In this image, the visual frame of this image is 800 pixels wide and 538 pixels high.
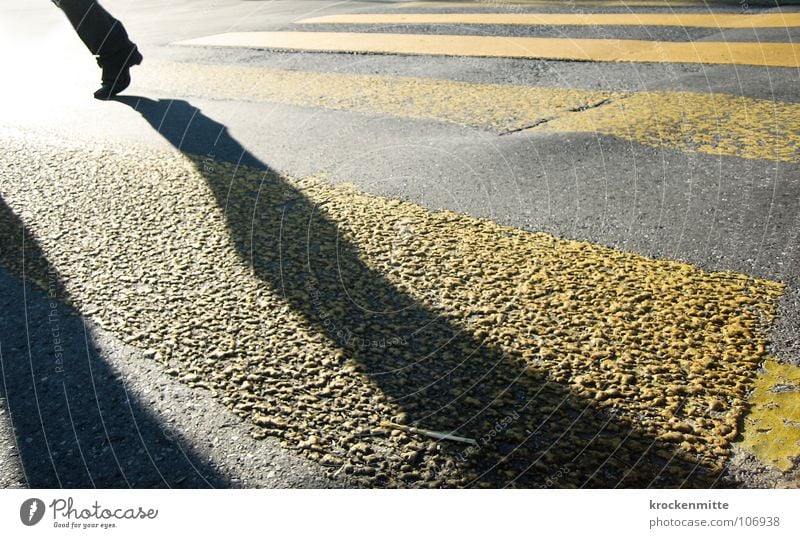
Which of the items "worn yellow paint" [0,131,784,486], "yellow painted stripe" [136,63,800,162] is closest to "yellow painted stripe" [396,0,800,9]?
"yellow painted stripe" [136,63,800,162]

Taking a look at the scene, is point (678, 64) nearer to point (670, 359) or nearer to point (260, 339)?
point (670, 359)

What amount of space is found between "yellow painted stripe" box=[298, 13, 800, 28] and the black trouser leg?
3.59 meters

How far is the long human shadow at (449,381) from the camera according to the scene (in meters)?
1.84

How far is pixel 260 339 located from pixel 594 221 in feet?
5.12

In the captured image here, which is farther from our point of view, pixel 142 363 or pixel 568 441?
pixel 142 363

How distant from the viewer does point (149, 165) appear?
4281 mm

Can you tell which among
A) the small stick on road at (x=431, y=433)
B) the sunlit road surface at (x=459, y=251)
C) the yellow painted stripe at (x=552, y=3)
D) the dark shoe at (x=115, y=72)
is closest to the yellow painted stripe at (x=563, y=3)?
the yellow painted stripe at (x=552, y=3)

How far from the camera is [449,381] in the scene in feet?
A: 7.21

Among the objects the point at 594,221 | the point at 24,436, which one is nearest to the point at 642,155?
the point at 594,221

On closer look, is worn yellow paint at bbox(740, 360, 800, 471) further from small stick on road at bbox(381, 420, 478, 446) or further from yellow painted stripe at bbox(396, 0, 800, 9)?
yellow painted stripe at bbox(396, 0, 800, 9)

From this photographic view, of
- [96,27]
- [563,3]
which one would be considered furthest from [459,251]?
[563,3]

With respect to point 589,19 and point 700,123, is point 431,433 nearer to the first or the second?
point 700,123

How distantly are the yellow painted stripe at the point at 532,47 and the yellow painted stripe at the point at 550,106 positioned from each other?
3.41ft

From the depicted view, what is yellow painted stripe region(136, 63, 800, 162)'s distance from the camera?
4.11 meters
